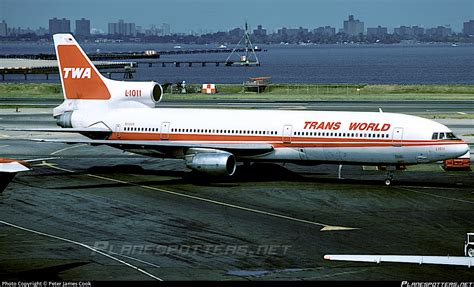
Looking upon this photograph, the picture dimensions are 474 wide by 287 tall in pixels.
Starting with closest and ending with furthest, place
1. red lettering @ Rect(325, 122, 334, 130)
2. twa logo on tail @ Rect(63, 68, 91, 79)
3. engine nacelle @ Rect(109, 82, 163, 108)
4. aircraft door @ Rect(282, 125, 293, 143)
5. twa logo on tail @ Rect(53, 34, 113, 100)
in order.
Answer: red lettering @ Rect(325, 122, 334, 130)
aircraft door @ Rect(282, 125, 293, 143)
engine nacelle @ Rect(109, 82, 163, 108)
twa logo on tail @ Rect(53, 34, 113, 100)
twa logo on tail @ Rect(63, 68, 91, 79)

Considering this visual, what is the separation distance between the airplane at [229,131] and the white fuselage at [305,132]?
62mm

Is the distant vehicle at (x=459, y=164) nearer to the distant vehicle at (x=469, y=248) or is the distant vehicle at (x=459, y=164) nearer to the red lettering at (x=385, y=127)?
the red lettering at (x=385, y=127)

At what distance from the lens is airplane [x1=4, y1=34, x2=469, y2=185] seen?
52438mm

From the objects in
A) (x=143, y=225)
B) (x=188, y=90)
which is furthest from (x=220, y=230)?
(x=188, y=90)

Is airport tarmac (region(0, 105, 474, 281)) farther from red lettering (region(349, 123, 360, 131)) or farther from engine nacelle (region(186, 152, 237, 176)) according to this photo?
red lettering (region(349, 123, 360, 131))

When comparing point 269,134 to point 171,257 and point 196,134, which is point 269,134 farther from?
point 171,257

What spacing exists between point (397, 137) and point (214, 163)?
11.6 meters

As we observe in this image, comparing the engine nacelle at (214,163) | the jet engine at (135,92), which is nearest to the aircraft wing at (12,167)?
the engine nacelle at (214,163)

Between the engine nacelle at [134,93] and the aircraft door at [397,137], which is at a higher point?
the engine nacelle at [134,93]

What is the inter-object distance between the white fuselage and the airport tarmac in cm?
220

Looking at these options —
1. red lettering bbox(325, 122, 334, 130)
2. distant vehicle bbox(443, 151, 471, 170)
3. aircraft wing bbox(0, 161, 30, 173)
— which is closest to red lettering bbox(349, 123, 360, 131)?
red lettering bbox(325, 122, 334, 130)

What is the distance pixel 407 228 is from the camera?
138ft

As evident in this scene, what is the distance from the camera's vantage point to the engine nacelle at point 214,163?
53500 millimetres

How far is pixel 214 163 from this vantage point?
176 feet
